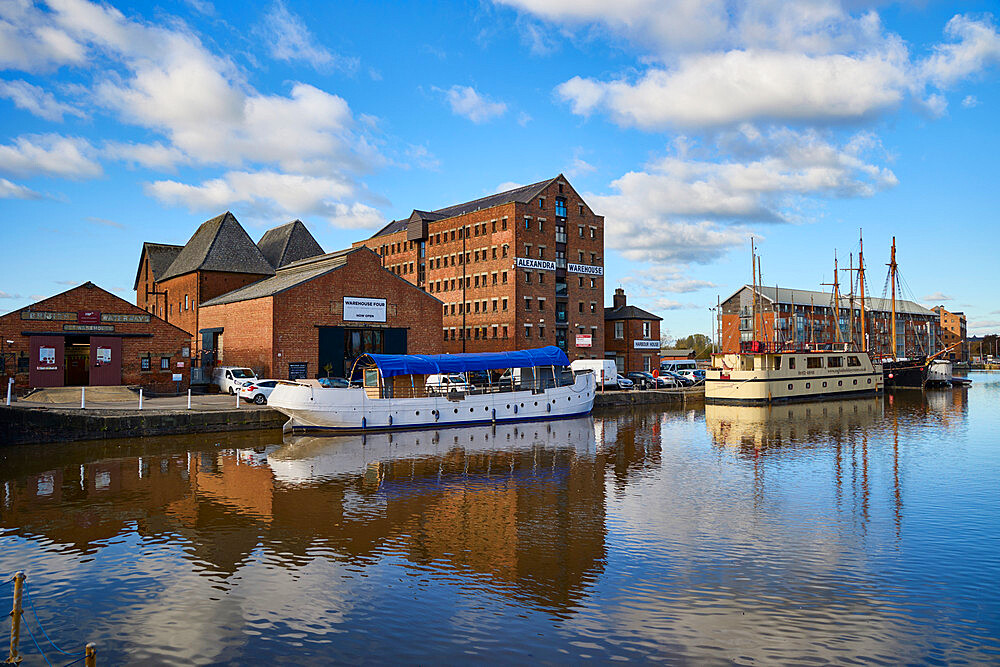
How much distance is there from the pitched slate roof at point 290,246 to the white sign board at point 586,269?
2818 cm

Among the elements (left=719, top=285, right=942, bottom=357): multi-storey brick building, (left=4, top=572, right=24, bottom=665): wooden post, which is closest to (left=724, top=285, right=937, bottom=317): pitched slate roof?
(left=719, top=285, right=942, bottom=357): multi-storey brick building

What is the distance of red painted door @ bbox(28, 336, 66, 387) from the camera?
37.8m

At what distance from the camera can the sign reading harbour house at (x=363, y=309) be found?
49656 mm

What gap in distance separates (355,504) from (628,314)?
2382 inches

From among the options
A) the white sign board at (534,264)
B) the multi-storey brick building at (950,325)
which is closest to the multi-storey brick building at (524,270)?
the white sign board at (534,264)

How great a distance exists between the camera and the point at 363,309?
5050 cm

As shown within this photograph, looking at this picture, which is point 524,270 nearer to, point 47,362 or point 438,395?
point 438,395

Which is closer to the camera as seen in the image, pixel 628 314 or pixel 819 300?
pixel 628 314

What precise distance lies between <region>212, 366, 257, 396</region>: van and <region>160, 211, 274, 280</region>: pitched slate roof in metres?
18.1

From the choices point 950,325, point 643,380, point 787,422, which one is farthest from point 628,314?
point 950,325

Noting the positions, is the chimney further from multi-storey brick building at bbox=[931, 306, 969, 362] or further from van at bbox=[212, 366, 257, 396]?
multi-storey brick building at bbox=[931, 306, 969, 362]

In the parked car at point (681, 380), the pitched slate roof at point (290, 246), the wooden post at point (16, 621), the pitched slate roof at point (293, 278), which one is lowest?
the wooden post at point (16, 621)

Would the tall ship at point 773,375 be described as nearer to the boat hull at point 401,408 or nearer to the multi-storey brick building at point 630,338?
the multi-storey brick building at point 630,338

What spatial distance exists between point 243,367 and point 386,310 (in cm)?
1140
